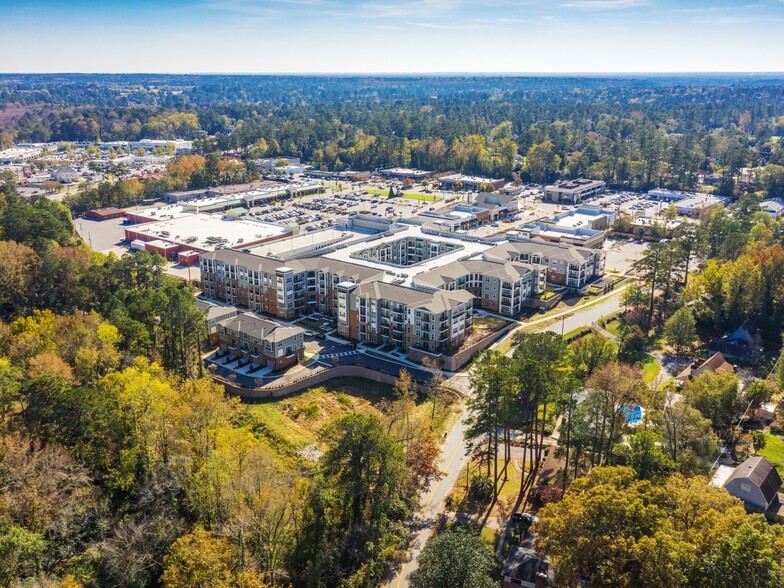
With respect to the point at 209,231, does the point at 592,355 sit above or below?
above

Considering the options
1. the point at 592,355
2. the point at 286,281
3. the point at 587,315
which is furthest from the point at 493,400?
the point at 587,315

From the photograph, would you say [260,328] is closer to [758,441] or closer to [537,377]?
[537,377]

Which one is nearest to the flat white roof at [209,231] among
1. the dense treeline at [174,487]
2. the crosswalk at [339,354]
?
the crosswalk at [339,354]

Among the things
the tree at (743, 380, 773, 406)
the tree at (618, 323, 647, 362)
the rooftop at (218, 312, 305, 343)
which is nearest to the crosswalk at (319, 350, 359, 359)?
the rooftop at (218, 312, 305, 343)

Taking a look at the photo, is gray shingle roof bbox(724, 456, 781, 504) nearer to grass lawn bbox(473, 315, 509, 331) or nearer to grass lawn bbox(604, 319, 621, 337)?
grass lawn bbox(604, 319, 621, 337)

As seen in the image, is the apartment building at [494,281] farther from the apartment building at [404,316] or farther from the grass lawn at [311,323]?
the grass lawn at [311,323]
